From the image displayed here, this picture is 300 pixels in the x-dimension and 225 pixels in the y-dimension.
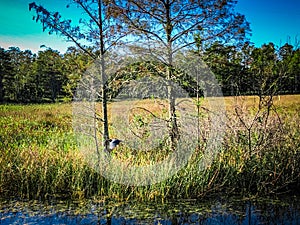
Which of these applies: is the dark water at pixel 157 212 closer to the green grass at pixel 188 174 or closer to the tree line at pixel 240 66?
the green grass at pixel 188 174

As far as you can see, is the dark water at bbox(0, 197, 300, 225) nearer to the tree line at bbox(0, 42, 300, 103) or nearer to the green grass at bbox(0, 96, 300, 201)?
the green grass at bbox(0, 96, 300, 201)

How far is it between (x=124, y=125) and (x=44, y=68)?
100 feet

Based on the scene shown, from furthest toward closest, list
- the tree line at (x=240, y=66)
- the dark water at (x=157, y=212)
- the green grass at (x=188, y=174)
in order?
the tree line at (x=240, y=66) < the green grass at (x=188, y=174) < the dark water at (x=157, y=212)

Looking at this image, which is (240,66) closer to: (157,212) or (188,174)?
(188,174)

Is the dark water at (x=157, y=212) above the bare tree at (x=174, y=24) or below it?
below

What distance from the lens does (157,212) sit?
13.1ft

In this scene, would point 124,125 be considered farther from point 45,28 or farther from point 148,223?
point 148,223

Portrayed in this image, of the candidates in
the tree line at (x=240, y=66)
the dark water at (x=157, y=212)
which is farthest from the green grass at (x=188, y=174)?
the tree line at (x=240, y=66)

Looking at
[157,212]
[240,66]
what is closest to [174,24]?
[240,66]

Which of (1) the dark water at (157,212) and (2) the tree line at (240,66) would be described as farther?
(2) the tree line at (240,66)

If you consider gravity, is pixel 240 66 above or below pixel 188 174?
above

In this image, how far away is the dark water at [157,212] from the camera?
12.4 ft

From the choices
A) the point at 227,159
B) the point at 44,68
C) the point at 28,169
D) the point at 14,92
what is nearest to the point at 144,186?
the point at 227,159

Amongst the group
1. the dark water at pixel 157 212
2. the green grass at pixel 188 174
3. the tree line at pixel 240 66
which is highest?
the tree line at pixel 240 66
